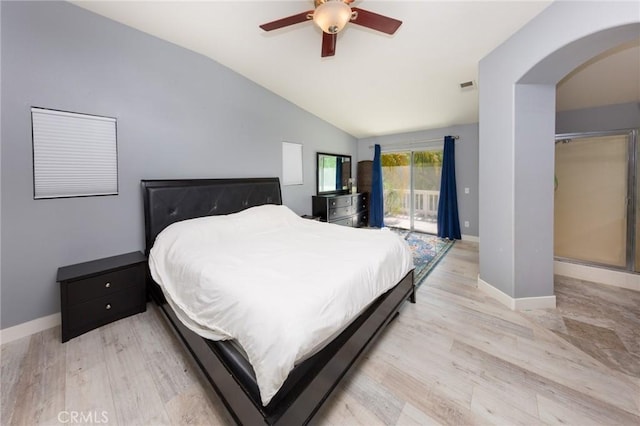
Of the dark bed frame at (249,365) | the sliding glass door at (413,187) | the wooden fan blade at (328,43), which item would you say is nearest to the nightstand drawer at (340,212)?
the sliding glass door at (413,187)

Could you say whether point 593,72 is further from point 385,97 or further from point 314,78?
point 314,78

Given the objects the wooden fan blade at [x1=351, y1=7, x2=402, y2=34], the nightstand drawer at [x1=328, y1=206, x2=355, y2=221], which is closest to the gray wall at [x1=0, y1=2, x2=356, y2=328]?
the nightstand drawer at [x1=328, y1=206, x2=355, y2=221]

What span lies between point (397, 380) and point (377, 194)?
14.6 ft

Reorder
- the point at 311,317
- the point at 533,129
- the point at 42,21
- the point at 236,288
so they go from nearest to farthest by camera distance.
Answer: the point at 311,317 < the point at 236,288 < the point at 42,21 < the point at 533,129

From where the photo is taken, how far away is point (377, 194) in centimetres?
564

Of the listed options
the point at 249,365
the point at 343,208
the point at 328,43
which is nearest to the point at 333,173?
the point at 343,208

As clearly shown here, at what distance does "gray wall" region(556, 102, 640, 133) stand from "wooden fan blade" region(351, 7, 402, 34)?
3.06m

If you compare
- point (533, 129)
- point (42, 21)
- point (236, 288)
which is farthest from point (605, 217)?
point (42, 21)

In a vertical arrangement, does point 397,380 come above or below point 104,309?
below

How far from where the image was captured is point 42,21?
1.91 metres

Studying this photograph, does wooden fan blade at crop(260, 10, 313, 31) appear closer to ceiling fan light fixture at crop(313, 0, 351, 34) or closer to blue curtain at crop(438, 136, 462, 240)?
ceiling fan light fixture at crop(313, 0, 351, 34)

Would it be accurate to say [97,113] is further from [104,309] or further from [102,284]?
[104,309]

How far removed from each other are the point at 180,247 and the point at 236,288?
1030mm

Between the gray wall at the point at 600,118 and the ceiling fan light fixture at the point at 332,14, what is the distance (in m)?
3.44
